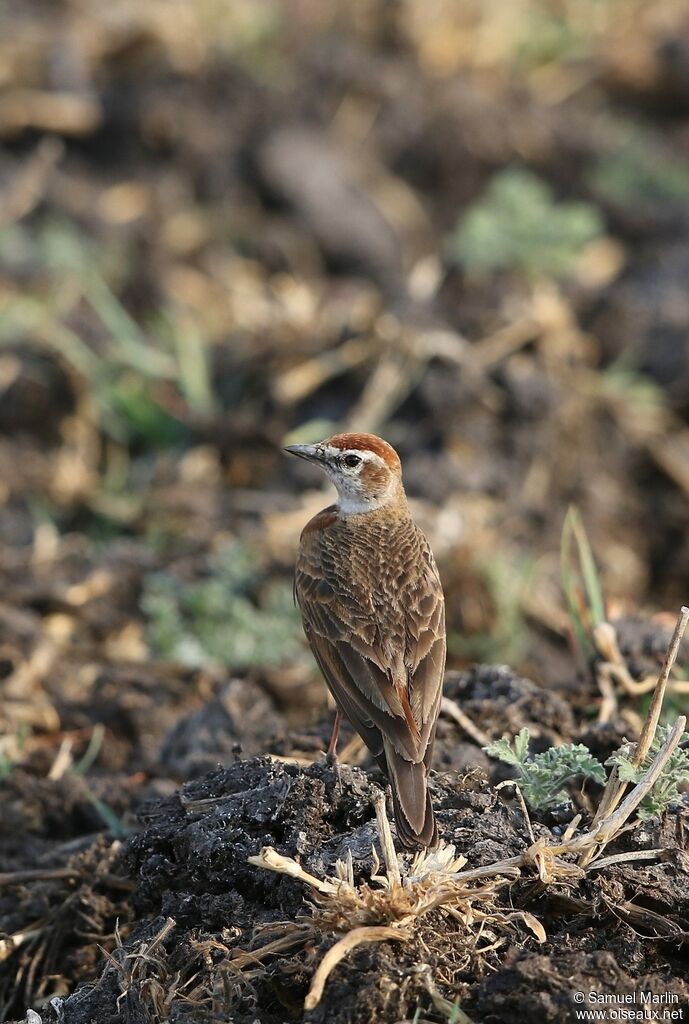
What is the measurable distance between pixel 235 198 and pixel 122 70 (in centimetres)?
171

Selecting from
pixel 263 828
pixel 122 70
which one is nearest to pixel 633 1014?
pixel 263 828

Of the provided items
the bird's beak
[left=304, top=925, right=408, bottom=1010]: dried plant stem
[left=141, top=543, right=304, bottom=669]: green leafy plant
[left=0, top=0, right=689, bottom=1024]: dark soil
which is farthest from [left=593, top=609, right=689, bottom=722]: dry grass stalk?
[left=141, top=543, right=304, bottom=669]: green leafy plant

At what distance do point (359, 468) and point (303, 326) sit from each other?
3.54 meters

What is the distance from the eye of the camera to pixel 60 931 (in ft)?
14.3

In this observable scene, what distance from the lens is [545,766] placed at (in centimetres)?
395

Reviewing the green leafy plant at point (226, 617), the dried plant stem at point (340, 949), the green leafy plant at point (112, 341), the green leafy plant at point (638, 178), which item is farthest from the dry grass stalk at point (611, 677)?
the green leafy plant at point (638, 178)

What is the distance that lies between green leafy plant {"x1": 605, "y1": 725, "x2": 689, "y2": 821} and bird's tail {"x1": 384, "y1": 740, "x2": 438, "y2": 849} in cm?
50

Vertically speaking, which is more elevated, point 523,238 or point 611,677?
point 611,677

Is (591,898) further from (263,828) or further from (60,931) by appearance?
(60,931)

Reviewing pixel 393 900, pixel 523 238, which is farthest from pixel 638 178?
pixel 393 900

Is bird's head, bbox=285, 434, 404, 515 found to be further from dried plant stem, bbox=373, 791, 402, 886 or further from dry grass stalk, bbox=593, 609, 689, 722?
dried plant stem, bbox=373, 791, 402, 886

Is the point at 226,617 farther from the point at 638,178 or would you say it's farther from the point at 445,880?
the point at 638,178

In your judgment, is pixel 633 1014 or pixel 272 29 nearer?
pixel 633 1014

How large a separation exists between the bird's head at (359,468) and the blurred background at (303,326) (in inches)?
28.8
